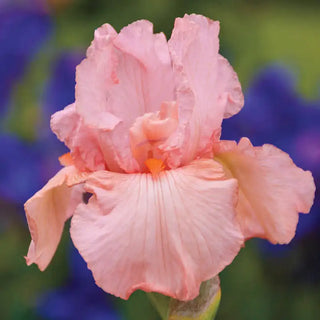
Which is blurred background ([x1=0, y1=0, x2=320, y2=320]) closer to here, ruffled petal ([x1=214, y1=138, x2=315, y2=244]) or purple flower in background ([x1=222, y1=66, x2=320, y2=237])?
purple flower in background ([x1=222, y1=66, x2=320, y2=237])

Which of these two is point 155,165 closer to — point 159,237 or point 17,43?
point 159,237

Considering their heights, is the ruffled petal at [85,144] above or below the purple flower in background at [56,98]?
above

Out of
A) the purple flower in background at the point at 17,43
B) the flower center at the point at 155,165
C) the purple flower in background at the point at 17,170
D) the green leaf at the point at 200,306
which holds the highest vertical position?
the flower center at the point at 155,165

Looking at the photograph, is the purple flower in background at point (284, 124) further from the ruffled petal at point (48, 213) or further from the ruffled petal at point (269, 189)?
the ruffled petal at point (48, 213)

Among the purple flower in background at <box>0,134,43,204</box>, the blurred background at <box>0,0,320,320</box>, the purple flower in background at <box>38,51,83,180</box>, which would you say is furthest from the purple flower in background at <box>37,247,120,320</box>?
the purple flower in background at <box>38,51,83,180</box>

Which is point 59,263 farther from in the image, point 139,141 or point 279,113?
point 139,141

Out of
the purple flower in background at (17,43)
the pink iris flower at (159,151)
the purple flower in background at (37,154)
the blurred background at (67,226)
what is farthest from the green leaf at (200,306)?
the purple flower in background at (17,43)

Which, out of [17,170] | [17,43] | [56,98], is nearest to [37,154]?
[17,170]
